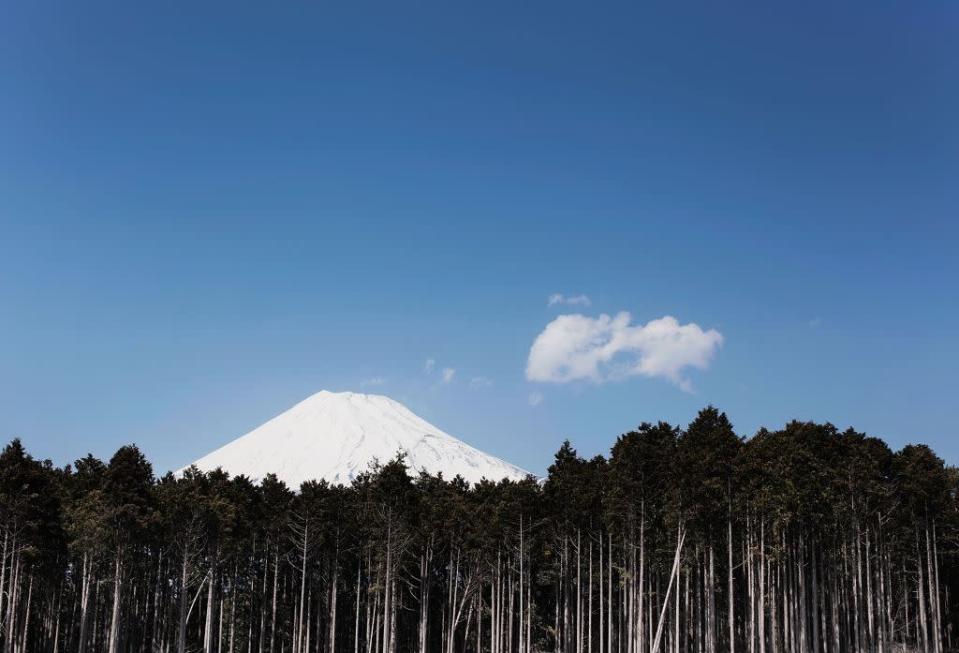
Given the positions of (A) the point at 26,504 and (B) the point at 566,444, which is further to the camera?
(B) the point at 566,444

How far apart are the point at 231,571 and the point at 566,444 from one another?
94.6 ft

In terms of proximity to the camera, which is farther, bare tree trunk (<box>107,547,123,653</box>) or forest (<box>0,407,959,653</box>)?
forest (<box>0,407,959,653</box>)

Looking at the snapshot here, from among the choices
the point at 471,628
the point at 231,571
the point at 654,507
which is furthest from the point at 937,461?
the point at 231,571

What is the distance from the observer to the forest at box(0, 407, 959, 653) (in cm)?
4997

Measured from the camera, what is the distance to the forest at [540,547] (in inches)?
1967

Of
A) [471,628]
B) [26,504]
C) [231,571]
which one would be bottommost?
[471,628]

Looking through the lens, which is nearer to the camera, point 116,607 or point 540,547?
point 116,607

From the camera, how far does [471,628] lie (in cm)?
7206

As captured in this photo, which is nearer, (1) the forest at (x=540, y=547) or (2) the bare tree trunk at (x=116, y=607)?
(2) the bare tree trunk at (x=116, y=607)

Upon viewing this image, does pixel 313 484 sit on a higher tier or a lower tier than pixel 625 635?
higher

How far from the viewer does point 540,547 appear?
2456 inches

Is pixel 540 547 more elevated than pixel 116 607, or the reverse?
pixel 540 547

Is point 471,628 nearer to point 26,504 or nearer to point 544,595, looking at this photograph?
point 544,595

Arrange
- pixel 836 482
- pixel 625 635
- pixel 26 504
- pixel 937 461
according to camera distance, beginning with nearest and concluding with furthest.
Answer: pixel 26 504 < pixel 836 482 < pixel 937 461 < pixel 625 635
